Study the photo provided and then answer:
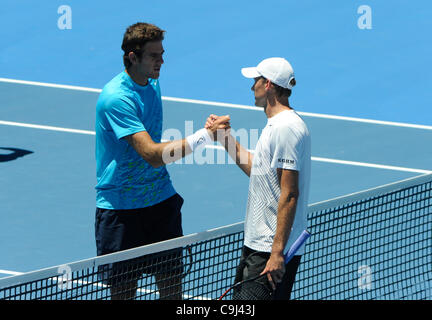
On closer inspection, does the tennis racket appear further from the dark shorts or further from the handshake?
the handshake

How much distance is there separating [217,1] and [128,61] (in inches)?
437

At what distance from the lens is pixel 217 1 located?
1733cm

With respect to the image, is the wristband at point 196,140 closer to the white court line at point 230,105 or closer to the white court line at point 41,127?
the white court line at point 41,127

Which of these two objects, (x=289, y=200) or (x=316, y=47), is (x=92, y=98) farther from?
(x=289, y=200)

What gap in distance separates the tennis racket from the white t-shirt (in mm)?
54

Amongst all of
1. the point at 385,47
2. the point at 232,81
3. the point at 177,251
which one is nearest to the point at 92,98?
the point at 232,81

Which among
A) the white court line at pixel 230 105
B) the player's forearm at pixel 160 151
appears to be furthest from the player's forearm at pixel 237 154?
the white court line at pixel 230 105

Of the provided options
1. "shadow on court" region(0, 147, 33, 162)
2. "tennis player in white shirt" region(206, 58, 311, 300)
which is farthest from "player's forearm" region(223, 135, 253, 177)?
"shadow on court" region(0, 147, 33, 162)

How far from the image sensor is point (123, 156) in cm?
636

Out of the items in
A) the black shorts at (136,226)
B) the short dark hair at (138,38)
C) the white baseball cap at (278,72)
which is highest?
the short dark hair at (138,38)

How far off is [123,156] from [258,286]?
57.3 inches

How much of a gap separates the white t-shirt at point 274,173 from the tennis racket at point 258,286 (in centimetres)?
5

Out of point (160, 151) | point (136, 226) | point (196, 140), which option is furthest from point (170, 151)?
point (136, 226)

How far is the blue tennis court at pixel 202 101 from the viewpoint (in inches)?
421
